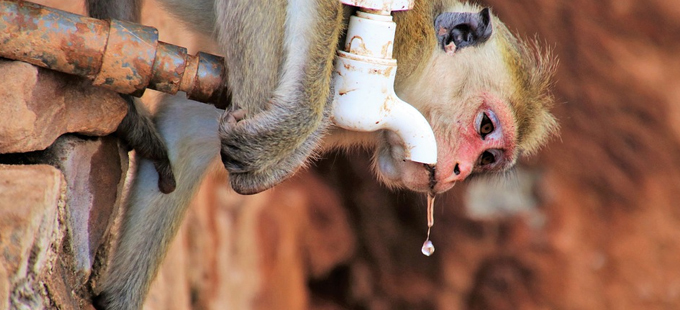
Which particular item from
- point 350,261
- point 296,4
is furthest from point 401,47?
point 350,261

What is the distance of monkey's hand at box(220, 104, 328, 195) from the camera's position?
7.21ft

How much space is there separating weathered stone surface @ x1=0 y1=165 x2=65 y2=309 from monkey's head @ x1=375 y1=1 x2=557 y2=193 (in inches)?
46.1

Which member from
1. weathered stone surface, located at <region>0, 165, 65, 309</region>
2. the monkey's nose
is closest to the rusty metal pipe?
weathered stone surface, located at <region>0, 165, 65, 309</region>

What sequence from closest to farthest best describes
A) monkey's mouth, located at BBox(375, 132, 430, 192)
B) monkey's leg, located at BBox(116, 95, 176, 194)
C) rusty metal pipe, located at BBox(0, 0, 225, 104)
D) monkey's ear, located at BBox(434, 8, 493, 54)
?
rusty metal pipe, located at BBox(0, 0, 225, 104) → monkey's leg, located at BBox(116, 95, 176, 194) → monkey's mouth, located at BBox(375, 132, 430, 192) → monkey's ear, located at BBox(434, 8, 493, 54)

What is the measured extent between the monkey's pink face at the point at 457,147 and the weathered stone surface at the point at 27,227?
3.81 feet

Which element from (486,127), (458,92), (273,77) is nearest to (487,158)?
(486,127)

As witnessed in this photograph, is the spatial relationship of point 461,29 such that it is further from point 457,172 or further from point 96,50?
point 96,50

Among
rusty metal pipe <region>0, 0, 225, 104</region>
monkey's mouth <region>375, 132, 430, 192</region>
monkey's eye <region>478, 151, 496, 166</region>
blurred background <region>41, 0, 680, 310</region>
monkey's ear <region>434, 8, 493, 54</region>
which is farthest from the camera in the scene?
blurred background <region>41, 0, 680, 310</region>

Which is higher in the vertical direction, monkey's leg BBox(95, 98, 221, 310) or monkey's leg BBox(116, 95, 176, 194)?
monkey's leg BBox(116, 95, 176, 194)

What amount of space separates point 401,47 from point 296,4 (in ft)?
1.59

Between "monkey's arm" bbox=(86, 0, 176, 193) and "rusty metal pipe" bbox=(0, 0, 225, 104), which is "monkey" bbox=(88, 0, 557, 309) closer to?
"monkey's arm" bbox=(86, 0, 176, 193)

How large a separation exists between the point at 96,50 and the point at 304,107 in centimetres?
59

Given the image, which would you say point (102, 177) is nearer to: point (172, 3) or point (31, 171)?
point (31, 171)

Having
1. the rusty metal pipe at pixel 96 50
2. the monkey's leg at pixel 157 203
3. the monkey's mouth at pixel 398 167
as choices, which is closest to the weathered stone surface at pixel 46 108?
the rusty metal pipe at pixel 96 50
